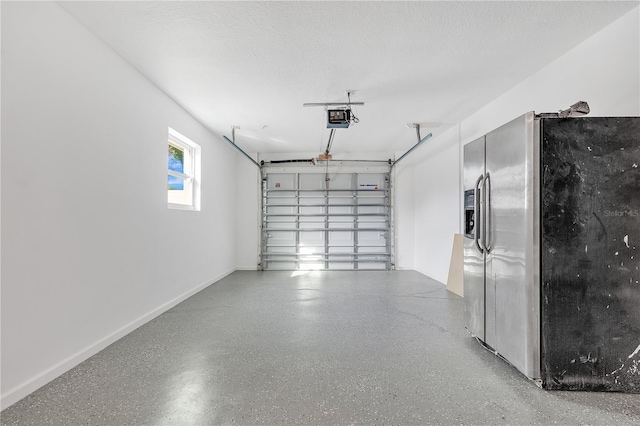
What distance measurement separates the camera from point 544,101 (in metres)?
2.84

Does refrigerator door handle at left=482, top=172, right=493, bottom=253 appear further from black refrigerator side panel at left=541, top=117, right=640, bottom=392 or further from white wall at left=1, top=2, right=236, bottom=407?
white wall at left=1, top=2, right=236, bottom=407

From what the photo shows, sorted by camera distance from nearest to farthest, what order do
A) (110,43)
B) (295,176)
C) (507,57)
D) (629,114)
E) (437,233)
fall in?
(629,114)
(110,43)
(507,57)
(437,233)
(295,176)

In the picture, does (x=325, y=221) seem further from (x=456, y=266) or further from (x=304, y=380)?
(x=304, y=380)

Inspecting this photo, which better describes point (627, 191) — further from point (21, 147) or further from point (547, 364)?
point (21, 147)

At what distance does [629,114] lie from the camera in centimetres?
210

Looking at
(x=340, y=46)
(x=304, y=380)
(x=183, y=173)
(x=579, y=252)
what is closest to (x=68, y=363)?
(x=304, y=380)

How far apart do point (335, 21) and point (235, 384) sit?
271cm

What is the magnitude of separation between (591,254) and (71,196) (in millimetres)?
3644

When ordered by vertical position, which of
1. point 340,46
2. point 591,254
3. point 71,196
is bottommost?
Answer: point 591,254

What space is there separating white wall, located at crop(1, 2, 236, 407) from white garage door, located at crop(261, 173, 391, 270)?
3.22 m

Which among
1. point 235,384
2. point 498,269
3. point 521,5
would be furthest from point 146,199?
point 521,5

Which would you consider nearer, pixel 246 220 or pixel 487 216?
pixel 487 216

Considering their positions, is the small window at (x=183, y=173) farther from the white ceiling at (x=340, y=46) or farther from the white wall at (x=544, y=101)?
the white wall at (x=544, y=101)

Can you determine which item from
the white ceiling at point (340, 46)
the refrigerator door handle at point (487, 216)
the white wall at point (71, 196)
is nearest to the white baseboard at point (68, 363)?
the white wall at point (71, 196)
